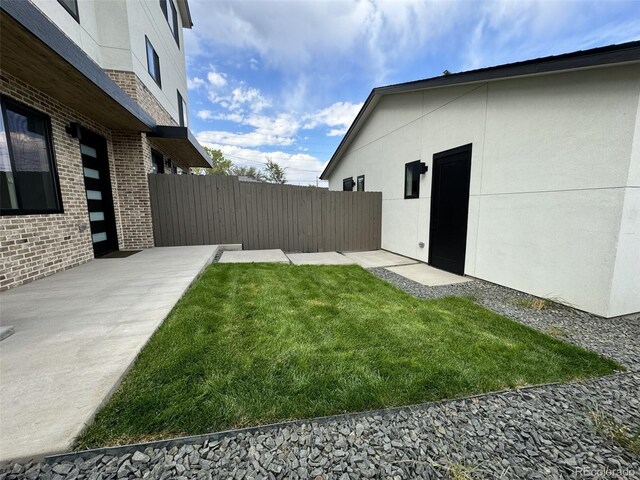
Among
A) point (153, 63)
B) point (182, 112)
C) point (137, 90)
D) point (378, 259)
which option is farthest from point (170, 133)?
point (378, 259)

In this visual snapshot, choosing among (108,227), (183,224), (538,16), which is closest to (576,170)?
(538,16)

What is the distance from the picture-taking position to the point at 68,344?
2115 mm

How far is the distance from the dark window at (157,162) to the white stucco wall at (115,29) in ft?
5.05

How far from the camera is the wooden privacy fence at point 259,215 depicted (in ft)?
21.6

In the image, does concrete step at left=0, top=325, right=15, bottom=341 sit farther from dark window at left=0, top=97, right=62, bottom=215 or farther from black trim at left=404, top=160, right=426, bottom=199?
black trim at left=404, top=160, right=426, bottom=199

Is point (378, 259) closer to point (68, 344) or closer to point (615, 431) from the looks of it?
point (615, 431)

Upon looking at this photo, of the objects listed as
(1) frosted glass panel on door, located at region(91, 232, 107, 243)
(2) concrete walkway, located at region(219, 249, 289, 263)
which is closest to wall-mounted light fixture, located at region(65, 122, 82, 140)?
(1) frosted glass panel on door, located at region(91, 232, 107, 243)

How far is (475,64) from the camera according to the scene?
27.8 ft

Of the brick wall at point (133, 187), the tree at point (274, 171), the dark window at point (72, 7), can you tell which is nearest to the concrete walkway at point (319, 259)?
the brick wall at point (133, 187)

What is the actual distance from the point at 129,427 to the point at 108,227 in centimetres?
591

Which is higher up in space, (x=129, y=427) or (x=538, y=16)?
(x=538, y=16)

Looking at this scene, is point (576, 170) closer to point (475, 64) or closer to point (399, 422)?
point (399, 422)

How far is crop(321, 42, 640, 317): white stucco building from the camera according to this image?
3.15m

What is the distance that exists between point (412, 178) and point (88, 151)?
721cm
